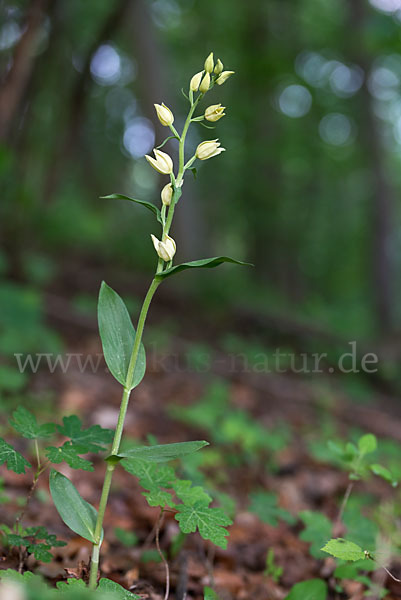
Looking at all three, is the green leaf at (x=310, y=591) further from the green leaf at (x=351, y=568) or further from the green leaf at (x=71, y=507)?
the green leaf at (x=71, y=507)

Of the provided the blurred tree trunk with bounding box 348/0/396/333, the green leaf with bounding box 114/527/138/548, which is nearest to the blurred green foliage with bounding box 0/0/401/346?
the blurred tree trunk with bounding box 348/0/396/333

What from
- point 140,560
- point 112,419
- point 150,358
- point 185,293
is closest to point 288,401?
point 150,358

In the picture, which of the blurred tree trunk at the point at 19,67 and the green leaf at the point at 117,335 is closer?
the green leaf at the point at 117,335

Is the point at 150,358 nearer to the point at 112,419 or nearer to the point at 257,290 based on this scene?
the point at 112,419

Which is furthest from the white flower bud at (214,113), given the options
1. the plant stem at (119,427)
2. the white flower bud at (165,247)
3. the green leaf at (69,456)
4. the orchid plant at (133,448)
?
the green leaf at (69,456)

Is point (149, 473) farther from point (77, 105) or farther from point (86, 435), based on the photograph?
point (77, 105)

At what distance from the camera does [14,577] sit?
1100 millimetres

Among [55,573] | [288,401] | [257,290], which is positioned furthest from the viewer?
[257,290]

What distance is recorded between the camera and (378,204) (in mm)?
8305

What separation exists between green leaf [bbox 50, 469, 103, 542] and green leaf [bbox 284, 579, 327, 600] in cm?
64

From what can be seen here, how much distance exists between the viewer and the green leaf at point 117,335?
133 cm

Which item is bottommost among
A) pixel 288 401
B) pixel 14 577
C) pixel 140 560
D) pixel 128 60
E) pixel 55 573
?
pixel 288 401

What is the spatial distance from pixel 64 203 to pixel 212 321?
140 inches

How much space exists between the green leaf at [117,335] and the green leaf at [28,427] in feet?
0.92
